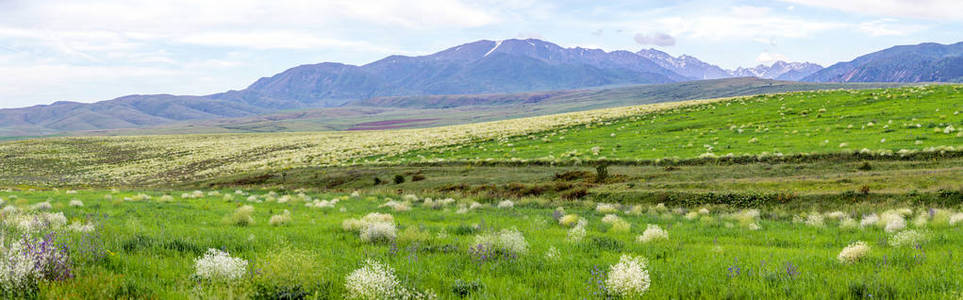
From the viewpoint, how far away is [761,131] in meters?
51.2

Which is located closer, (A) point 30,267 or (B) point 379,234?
(A) point 30,267

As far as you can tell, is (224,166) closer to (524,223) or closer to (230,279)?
(524,223)

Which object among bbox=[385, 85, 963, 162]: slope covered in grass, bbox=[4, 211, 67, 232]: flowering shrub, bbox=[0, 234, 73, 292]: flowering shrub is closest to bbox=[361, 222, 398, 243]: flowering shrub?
bbox=[0, 234, 73, 292]: flowering shrub

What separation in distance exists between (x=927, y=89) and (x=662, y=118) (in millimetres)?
35019

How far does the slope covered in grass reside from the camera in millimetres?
38188

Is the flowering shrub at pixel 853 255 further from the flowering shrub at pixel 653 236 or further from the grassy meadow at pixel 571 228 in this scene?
the flowering shrub at pixel 653 236

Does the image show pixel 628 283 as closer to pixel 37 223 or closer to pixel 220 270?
pixel 220 270

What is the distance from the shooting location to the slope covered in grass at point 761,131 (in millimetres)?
38188

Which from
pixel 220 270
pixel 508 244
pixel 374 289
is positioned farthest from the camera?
pixel 508 244

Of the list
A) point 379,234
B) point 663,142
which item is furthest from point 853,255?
point 663,142

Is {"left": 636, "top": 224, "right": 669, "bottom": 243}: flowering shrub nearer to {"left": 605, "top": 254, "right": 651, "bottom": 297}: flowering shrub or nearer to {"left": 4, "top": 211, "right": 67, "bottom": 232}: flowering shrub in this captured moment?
{"left": 605, "top": 254, "right": 651, "bottom": 297}: flowering shrub

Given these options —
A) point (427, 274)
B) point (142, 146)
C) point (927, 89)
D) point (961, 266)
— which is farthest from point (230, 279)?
point (142, 146)

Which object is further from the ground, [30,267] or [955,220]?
[30,267]

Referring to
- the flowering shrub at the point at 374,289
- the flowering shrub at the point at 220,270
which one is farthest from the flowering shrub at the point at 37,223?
the flowering shrub at the point at 374,289
